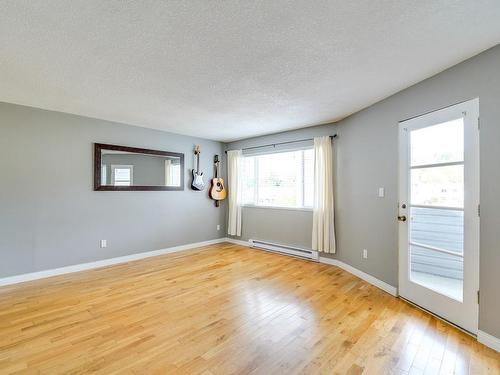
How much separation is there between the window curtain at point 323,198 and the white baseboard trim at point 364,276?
194 millimetres

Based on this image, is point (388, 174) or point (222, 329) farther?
point (388, 174)

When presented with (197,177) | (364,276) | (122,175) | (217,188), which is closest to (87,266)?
(122,175)

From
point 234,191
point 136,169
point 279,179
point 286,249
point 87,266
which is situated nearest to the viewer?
point 87,266

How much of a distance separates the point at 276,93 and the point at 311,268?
8.67 feet

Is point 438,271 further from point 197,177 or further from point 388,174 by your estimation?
point 197,177

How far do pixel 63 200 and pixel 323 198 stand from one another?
3963 mm

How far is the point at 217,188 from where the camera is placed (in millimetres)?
5496

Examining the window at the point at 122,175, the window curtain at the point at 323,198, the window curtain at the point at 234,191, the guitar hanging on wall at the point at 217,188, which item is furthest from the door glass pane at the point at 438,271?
the window at the point at 122,175

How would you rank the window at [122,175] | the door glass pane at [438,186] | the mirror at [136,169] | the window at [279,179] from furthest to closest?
the window at [279,179] → the window at [122,175] → the mirror at [136,169] → the door glass pane at [438,186]

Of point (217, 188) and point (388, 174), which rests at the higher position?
point (388, 174)

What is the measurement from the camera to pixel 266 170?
5.16m

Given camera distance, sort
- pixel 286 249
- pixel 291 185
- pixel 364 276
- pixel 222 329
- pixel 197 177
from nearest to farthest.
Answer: pixel 222 329, pixel 364 276, pixel 286 249, pixel 291 185, pixel 197 177

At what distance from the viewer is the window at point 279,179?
4.51 metres

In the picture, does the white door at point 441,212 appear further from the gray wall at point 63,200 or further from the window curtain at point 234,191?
the gray wall at point 63,200
